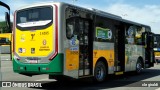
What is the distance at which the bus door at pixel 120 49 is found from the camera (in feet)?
55.8

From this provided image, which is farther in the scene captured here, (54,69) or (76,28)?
(76,28)

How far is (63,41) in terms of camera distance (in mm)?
12391

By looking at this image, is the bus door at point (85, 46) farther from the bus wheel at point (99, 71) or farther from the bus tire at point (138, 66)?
the bus tire at point (138, 66)

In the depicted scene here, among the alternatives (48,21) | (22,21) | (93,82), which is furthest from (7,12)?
(93,82)

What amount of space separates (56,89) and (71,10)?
2.97 meters

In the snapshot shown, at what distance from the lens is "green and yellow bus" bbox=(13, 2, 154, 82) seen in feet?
40.7

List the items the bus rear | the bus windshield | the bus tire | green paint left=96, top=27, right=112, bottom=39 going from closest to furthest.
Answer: the bus rear < the bus windshield < green paint left=96, top=27, right=112, bottom=39 < the bus tire

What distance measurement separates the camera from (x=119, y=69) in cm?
1733

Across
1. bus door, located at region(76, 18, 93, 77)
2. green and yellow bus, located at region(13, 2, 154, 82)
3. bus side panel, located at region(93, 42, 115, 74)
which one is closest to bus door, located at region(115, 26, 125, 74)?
green and yellow bus, located at region(13, 2, 154, 82)

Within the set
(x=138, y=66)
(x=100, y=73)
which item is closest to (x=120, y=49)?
(x=100, y=73)

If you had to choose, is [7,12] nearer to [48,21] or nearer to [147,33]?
[48,21]

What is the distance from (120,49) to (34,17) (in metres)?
5.80

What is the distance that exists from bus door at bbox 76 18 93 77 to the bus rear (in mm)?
1335

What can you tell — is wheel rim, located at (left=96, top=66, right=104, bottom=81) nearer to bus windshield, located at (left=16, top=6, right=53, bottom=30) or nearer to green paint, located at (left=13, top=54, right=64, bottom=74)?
green paint, located at (left=13, top=54, right=64, bottom=74)
